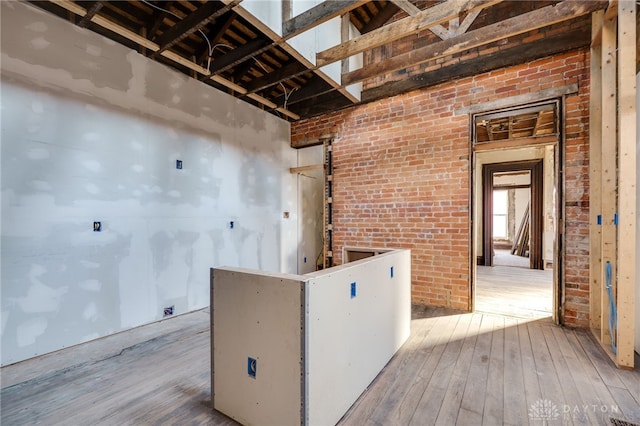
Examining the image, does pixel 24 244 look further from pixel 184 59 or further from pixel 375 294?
pixel 375 294

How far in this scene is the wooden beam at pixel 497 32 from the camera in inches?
98.7

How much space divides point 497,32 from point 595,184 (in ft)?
Result: 6.11

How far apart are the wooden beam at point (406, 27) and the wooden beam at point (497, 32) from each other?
0.63 meters

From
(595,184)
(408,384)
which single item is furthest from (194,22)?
(595,184)

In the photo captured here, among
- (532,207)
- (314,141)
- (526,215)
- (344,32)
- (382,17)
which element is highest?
(382,17)

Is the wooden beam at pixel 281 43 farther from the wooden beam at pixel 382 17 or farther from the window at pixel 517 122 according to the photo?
the window at pixel 517 122

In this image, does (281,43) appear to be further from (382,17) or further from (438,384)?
(438,384)

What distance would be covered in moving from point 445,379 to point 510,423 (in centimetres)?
49

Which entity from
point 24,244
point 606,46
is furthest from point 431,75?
point 24,244

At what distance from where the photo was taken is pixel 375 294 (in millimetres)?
2129

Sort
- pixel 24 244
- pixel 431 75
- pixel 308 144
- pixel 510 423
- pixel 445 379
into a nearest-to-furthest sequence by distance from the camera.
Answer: pixel 510 423, pixel 445 379, pixel 24 244, pixel 431 75, pixel 308 144

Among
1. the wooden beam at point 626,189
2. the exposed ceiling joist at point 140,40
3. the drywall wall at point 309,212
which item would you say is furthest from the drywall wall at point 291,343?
the drywall wall at point 309,212

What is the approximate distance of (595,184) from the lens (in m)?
2.84

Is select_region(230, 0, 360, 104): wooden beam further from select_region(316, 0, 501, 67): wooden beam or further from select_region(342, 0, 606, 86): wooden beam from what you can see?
select_region(342, 0, 606, 86): wooden beam
